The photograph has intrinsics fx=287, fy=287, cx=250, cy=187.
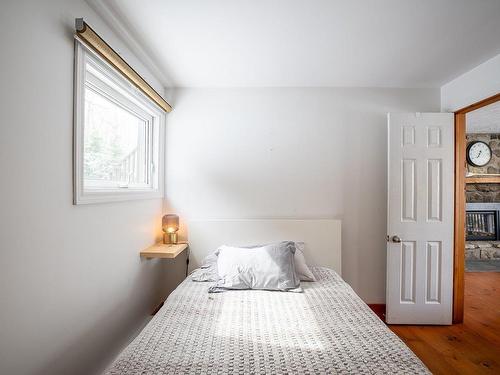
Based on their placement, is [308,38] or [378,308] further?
[378,308]

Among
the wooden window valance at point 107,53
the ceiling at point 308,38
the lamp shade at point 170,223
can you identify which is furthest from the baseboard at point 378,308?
the wooden window valance at point 107,53

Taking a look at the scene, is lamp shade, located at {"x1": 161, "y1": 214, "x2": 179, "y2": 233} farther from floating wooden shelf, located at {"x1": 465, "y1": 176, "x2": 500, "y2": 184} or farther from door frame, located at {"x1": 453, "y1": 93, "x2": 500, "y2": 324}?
floating wooden shelf, located at {"x1": 465, "y1": 176, "x2": 500, "y2": 184}

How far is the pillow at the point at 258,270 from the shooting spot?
2.21 metres

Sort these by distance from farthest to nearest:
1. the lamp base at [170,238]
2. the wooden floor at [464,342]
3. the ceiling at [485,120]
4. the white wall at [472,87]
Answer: the ceiling at [485,120], the lamp base at [170,238], the white wall at [472,87], the wooden floor at [464,342]

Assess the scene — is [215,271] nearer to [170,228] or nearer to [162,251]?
[162,251]

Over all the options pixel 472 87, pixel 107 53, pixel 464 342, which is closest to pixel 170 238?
pixel 107 53

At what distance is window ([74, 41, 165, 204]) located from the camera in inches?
62.7

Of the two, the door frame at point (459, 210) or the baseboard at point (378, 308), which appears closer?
the door frame at point (459, 210)

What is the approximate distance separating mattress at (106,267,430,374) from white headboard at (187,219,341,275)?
84cm

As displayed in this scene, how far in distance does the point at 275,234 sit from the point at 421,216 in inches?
57.4

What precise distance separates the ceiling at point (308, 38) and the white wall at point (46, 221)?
0.45 metres

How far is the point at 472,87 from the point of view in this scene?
2.59 metres

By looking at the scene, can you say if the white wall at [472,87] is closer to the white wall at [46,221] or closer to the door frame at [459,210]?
the door frame at [459,210]

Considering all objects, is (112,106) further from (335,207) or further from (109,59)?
(335,207)
